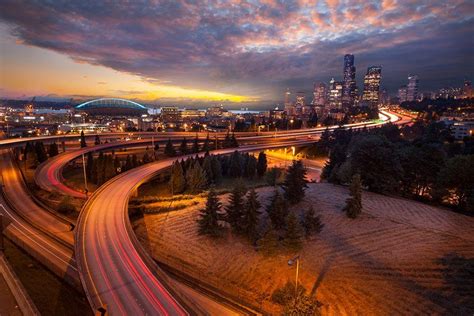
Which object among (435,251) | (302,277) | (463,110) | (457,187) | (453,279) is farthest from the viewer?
(463,110)

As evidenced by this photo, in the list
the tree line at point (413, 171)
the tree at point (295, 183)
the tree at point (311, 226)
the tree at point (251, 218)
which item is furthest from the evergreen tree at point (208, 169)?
the tree at point (311, 226)

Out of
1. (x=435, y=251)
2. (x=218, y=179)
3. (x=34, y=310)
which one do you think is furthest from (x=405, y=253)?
(x=218, y=179)

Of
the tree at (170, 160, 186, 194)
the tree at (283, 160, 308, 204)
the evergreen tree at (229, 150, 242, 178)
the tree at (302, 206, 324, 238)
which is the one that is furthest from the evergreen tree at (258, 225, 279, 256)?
the evergreen tree at (229, 150, 242, 178)

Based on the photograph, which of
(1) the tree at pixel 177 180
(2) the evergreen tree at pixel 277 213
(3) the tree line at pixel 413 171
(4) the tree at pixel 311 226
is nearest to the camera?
(4) the tree at pixel 311 226

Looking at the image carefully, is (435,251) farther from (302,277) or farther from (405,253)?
(302,277)

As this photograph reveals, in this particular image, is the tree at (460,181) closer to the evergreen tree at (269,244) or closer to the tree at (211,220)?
the evergreen tree at (269,244)

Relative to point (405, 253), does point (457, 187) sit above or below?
above
